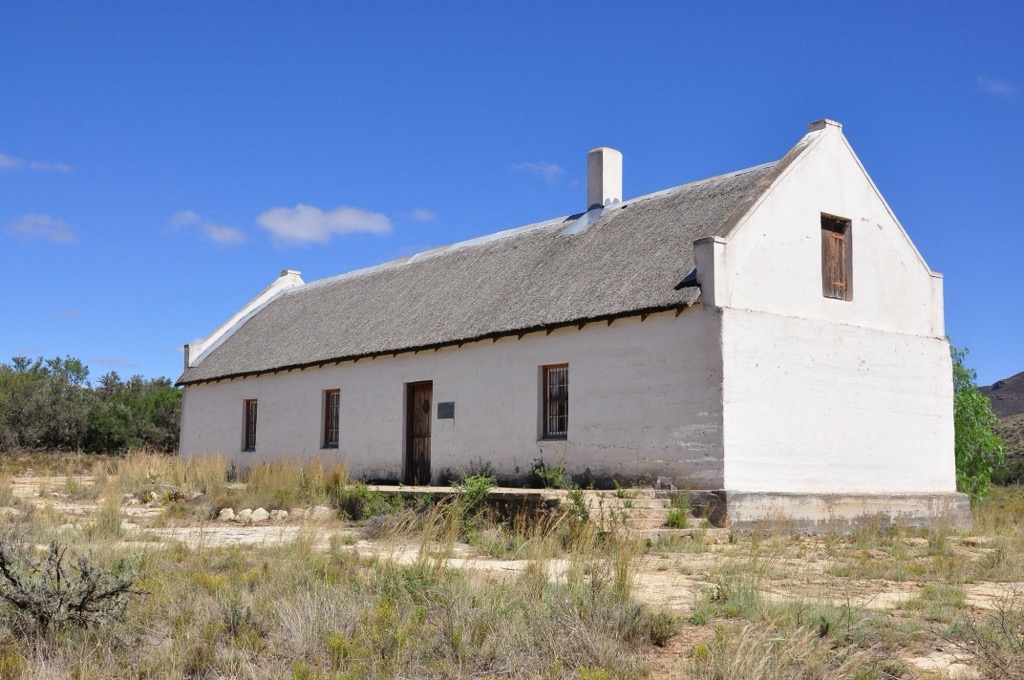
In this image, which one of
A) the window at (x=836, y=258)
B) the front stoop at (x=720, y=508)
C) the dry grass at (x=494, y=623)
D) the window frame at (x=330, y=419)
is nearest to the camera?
the dry grass at (x=494, y=623)

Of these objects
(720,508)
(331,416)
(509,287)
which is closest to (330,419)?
(331,416)

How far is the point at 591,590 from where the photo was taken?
22.5 feet

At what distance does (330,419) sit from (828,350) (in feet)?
36.1

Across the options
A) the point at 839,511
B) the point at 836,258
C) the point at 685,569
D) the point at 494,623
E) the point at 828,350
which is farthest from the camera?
the point at 836,258

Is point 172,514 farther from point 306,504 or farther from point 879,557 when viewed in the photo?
point 879,557

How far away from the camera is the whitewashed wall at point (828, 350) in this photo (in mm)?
14266

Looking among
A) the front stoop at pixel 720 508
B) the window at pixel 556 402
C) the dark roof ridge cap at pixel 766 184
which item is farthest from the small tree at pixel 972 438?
the window at pixel 556 402

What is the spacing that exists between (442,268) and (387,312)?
1.75 m

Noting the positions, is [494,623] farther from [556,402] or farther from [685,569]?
[556,402]

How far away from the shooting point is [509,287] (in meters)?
18.9

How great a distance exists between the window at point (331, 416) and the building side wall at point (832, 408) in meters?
10.1

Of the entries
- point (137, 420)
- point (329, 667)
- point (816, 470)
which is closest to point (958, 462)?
point (816, 470)

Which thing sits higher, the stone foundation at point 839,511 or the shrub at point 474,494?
the shrub at point 474,494

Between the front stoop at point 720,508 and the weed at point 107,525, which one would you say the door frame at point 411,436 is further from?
the weed at point 107,525
